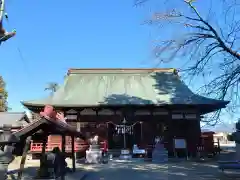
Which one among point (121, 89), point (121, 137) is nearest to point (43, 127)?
point (121, 137)

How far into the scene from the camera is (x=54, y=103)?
67.4ft

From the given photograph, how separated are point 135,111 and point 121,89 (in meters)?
2.80

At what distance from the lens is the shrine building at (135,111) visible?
805 inches

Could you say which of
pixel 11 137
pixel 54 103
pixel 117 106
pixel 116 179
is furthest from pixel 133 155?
pixel 11 137

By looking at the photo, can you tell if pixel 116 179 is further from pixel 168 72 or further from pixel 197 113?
pixel 168 72

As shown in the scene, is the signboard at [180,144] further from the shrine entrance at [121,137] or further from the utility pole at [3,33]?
the utility pole at [3,33]

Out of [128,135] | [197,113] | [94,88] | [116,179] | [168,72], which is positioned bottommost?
[116,179]

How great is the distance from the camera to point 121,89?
23516 mm

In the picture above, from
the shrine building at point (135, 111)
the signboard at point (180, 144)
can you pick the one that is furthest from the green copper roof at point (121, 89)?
the signboard at point (180, 144)

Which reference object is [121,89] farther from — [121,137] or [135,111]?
[121,137]

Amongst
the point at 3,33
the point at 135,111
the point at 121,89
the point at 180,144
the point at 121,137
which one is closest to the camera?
the point at 3,33

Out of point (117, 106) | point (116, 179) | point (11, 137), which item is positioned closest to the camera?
point (11, 137)

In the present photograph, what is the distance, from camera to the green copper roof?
68.1ft

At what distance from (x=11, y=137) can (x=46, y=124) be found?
2178 mm
